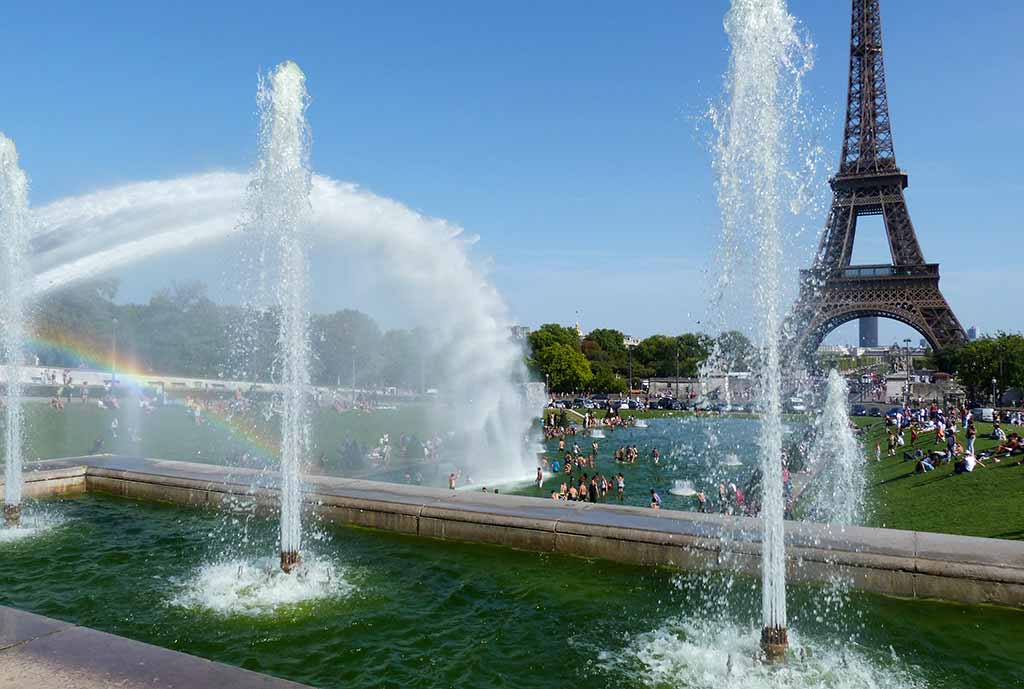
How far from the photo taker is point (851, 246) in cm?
8506

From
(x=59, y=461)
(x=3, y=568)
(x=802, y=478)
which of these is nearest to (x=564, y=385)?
(x=802, y=478)

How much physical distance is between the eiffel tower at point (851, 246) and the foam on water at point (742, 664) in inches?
2711

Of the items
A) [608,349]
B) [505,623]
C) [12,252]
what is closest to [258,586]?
[505,623]

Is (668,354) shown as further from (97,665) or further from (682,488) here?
(97,665)

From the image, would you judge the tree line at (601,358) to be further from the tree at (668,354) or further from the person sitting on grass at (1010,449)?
the person sitting on grass at (1010,449)

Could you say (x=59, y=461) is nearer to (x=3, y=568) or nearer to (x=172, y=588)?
(x=3, y=568)

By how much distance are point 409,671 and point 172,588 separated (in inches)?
175

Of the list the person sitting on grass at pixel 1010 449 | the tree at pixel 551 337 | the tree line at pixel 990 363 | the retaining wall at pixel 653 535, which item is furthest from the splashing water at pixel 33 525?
the tree at pixel 551 337

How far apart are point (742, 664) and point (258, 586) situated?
6421 millimetres

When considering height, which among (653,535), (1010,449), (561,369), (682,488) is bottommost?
(682,488)

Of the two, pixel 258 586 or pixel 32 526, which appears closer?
pixel 258 586

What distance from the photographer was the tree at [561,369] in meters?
99.9

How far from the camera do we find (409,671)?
7.73 metres

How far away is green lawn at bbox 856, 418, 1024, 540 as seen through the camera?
16188 mm
